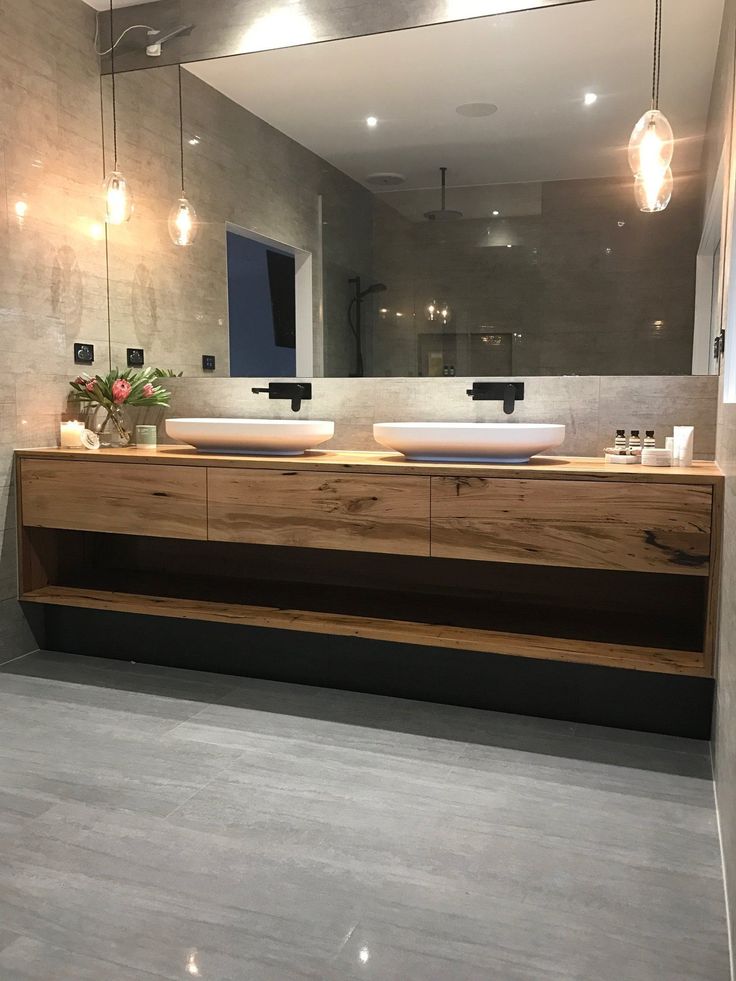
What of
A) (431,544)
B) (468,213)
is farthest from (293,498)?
(468,213)

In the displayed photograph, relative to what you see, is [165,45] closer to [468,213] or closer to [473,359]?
[468,213]

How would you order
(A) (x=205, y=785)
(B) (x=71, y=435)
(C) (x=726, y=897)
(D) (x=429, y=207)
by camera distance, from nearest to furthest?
(C) (x=726, y=897), (A) (x=205, y=785), (D) (x=429, y=207), (B) (x=71, y=435)

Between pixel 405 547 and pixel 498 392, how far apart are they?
66 centimetres

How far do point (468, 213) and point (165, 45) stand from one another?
1.46m

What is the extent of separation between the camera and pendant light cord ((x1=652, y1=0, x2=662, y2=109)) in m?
2.52

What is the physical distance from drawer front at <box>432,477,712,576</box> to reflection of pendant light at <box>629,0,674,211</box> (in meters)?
0.99

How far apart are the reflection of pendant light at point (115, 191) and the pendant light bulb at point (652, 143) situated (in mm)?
1914

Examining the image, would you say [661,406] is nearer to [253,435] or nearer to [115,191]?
[253,435]

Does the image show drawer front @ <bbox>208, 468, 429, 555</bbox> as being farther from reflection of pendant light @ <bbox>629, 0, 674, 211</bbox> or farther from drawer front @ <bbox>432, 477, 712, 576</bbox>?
reflection of pendant light @ <bbox>629, 0, 674, 211</bbox>

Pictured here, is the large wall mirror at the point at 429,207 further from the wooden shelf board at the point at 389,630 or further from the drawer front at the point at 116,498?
the wooden shelf board at the point at 389,630

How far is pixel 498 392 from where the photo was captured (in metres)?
2.77

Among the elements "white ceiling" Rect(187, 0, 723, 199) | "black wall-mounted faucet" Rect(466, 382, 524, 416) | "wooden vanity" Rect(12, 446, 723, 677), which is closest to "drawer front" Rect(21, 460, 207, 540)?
"wooden vanity" Rect(12, 446, 723, 677)

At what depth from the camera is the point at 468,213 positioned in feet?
9.32

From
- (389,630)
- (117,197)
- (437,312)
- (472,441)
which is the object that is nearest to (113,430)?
(117,197)
